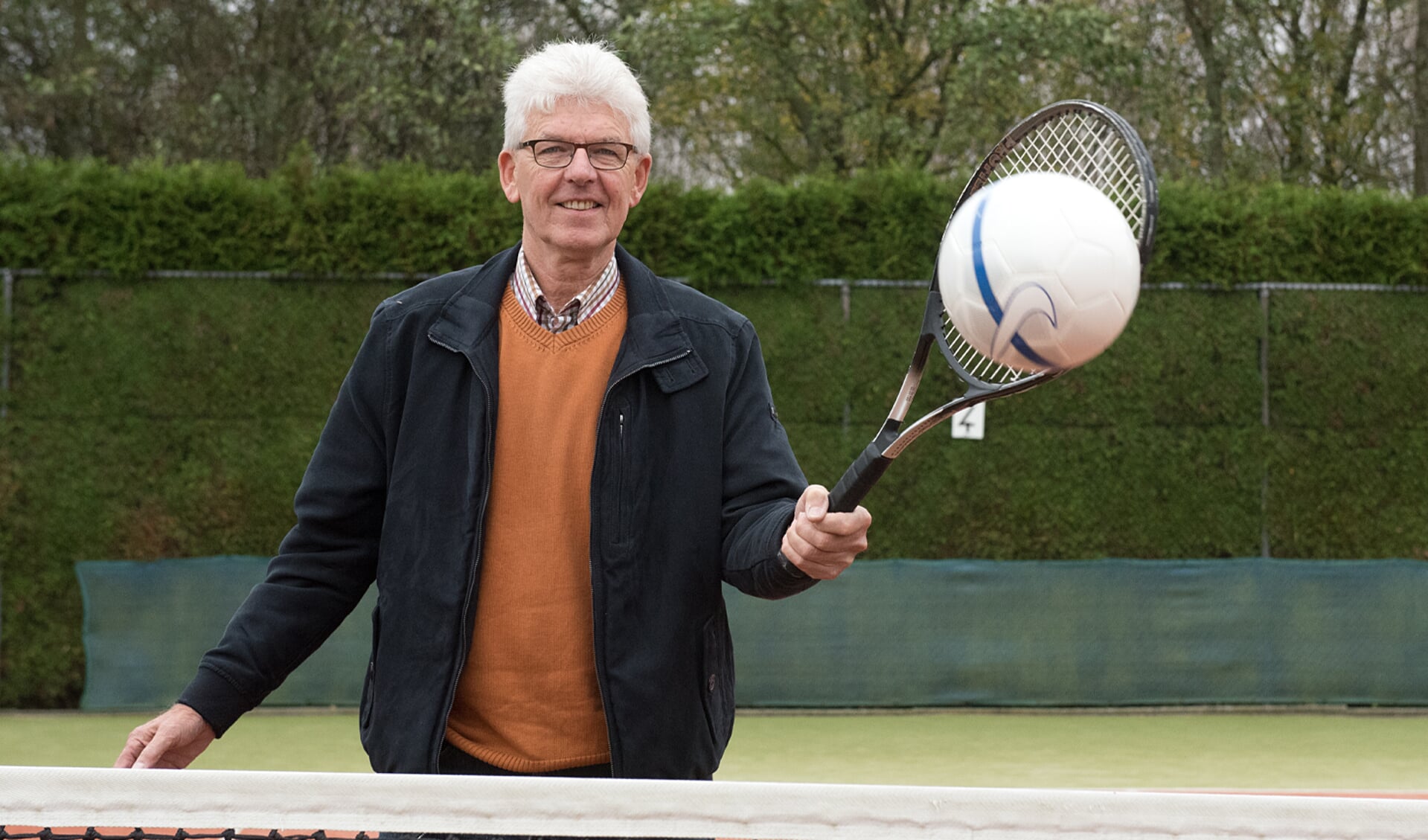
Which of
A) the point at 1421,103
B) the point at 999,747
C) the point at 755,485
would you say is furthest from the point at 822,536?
the point at 1421,103

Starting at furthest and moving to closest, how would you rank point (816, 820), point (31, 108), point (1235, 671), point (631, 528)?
point (31, 108), point (1235, 671), point (631, 528), point (816, 820)

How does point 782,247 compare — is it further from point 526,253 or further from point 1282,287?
point 526,253

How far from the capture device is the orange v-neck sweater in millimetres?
2316

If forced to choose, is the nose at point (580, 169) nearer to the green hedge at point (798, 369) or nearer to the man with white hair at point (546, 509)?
the man with white hair at point (546, 509)

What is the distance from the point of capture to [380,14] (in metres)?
14.9

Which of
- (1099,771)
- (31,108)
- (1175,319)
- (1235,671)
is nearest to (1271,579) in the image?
(1235,671)

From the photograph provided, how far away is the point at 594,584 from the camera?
2.28 meters

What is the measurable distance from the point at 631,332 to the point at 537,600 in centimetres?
47

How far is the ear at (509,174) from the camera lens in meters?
A: 2.55

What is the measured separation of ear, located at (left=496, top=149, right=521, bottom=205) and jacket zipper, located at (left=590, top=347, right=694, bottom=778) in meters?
0.41

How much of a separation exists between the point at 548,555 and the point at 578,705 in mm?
243

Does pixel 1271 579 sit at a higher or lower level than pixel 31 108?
lower

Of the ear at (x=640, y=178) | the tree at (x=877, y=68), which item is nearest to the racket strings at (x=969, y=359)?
the ear at (x=640, y=178)

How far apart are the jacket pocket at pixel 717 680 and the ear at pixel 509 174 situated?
816 mm
